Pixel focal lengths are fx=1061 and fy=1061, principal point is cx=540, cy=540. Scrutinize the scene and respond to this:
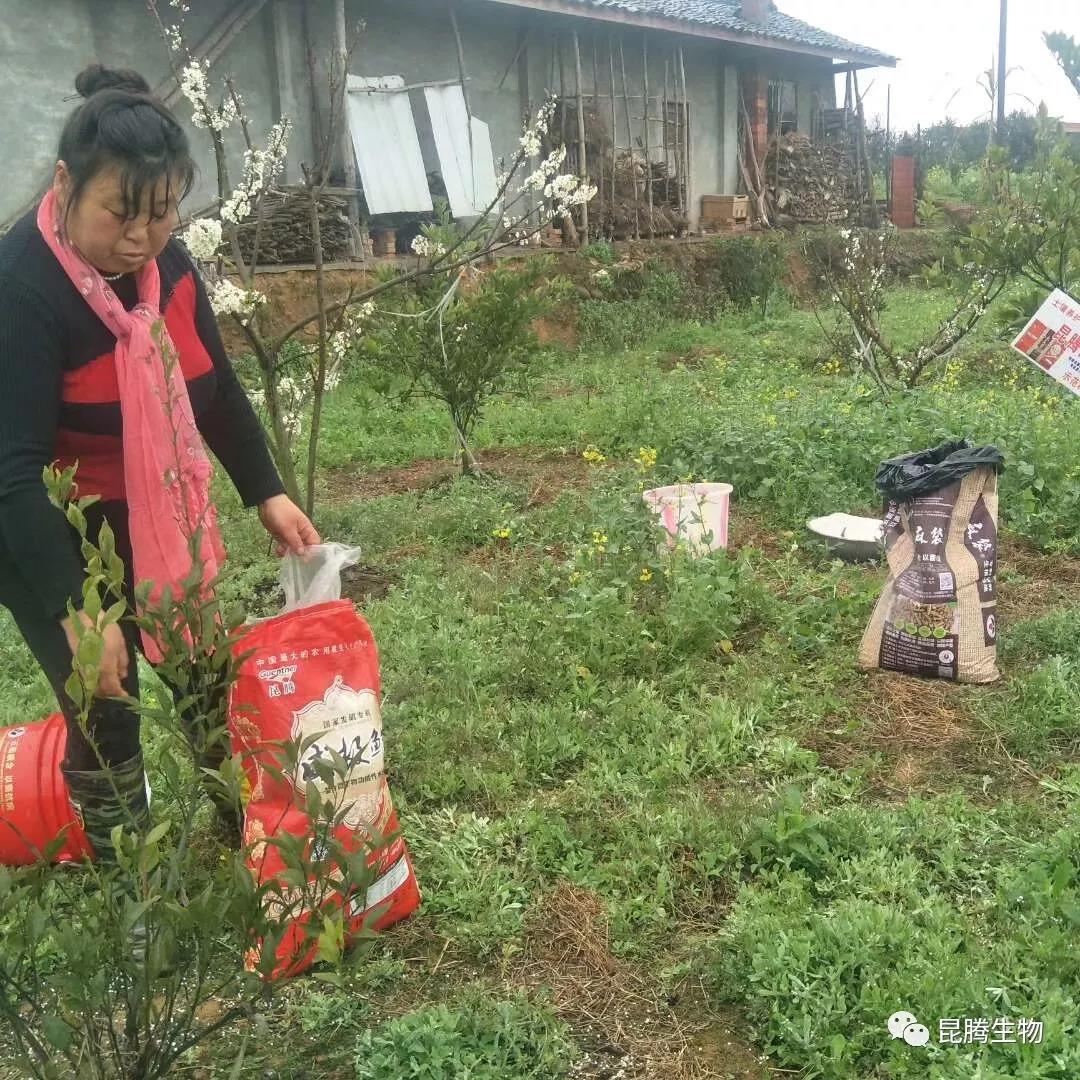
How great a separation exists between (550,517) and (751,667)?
1855 mm

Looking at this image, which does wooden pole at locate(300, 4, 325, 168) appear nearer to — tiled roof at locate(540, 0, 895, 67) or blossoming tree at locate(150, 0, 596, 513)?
tiled roof at locate(540, 0, 895, 67)

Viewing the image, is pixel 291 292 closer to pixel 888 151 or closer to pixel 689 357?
pixel 689 357

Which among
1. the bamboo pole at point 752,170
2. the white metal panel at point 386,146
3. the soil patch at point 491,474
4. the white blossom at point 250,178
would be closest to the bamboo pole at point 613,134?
the white metal panel at point 386,146

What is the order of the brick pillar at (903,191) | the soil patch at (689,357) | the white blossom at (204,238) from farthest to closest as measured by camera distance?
1. the brick pillar at (903,191)
2. the soil patch at (689,357)
3. the white blossom at (204,238)

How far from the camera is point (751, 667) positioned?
3395 millimetres

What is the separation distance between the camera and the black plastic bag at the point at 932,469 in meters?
3.21

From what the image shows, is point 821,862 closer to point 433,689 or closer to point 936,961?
point 936,961

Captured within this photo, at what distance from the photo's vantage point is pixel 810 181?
16344mm

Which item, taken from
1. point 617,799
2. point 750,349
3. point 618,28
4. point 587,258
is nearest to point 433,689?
point 617,799

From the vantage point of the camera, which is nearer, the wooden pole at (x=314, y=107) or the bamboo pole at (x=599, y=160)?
the wooden pole at (x=314, y=107)

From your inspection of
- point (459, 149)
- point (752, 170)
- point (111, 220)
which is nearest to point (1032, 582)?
point (111, 220)

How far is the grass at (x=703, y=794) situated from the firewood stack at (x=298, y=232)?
16.4ft

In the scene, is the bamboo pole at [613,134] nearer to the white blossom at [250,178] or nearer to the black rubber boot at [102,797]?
the white blossom at [250,178]

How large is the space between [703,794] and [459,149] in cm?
965
